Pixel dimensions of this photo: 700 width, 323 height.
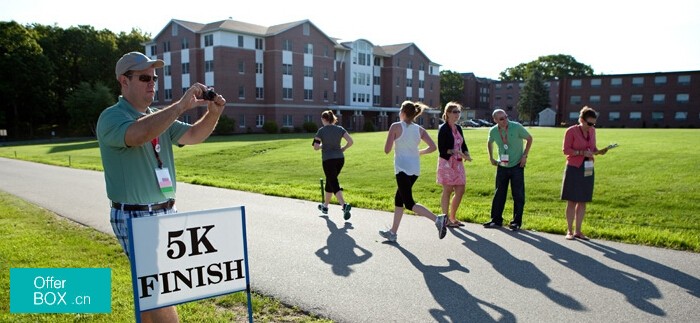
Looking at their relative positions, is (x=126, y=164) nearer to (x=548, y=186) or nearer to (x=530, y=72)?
(x=548, y=186)

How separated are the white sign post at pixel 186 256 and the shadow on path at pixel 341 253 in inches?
84.4

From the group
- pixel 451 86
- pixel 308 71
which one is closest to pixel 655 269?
pixel 308 71

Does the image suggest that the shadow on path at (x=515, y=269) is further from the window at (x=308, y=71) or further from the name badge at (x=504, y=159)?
the window at (x=308, y=71)

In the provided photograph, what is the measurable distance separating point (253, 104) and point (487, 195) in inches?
1877

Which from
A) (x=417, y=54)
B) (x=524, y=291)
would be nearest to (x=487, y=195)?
(x=524, y=291)

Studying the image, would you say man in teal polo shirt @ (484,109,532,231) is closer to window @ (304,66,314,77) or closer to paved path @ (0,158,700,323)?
paved path @ (0,158,700,323)

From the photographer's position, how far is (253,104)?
56.2 metres

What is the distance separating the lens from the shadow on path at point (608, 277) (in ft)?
14.8

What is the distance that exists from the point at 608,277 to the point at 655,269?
0.69m

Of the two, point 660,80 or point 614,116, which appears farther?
point 614,116

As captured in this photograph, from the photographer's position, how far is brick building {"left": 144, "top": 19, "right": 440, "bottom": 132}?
53688mm

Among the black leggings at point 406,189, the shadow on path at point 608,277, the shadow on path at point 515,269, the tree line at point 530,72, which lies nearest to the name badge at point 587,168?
the shadow on path at point 608,277

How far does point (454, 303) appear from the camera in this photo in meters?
4.50

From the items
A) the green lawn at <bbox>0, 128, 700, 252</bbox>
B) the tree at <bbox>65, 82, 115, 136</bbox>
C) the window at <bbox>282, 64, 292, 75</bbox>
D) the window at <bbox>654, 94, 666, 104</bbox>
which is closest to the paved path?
the green lawn at <bbox>0, 128, 700, 252</bbox>
